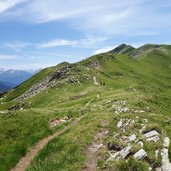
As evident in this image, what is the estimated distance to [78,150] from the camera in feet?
84.4

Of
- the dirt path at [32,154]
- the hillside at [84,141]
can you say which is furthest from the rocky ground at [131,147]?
the dirt path at [32,154]

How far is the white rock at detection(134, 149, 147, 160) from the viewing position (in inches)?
845

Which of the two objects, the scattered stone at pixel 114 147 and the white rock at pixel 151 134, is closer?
the scattered stone at pixel 114 147

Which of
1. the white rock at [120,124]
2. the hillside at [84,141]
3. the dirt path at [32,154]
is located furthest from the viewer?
the white rock at [120,124]

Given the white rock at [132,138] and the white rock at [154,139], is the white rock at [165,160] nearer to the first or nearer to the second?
the white rock at [154,139]

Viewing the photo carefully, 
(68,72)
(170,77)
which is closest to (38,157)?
(68,72)

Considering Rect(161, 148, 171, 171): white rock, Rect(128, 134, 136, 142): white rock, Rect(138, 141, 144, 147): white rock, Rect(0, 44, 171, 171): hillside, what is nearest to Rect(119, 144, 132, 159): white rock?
Rect(0, 44, 171, 171): hillside

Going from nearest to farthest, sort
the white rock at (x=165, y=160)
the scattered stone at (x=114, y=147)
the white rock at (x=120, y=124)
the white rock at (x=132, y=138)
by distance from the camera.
→ the white rock at (x=165, y=160), the scattered stone at (x=114, y=147), the white rock at (x=132, y=138), the white rock at (x=120, y=124)

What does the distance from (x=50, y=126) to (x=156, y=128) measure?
542 inches

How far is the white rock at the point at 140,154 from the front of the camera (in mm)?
21464

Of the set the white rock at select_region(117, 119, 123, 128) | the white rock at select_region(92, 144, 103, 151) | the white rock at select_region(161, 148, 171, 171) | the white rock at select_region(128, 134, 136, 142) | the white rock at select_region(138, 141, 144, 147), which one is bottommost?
the white rock at select_region(161, 148, 171, 171)

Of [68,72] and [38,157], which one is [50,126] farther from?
[68,72]

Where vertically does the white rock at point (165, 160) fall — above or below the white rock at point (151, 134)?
below

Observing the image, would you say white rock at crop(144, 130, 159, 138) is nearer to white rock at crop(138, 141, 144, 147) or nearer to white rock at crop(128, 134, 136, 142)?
white rock at crop(128, 134, 136, 142)
